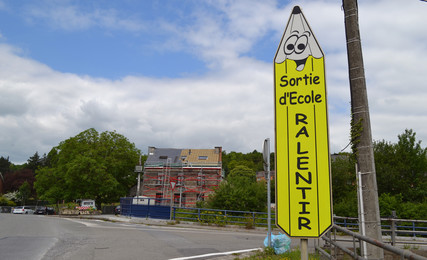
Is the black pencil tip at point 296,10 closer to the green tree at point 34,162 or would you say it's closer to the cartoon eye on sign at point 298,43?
the cartoon eye on sign at point 298,43

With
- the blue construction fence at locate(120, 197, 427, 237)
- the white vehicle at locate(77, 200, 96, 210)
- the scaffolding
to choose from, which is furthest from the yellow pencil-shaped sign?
the scaffolding

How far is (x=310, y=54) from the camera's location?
137 inches

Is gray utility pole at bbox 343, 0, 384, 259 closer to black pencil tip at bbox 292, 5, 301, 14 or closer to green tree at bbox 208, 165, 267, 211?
black pencil tip at bbox 292, 5, 301, 14

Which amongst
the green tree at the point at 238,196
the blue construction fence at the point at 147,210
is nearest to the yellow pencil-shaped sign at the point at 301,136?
the green tree at the point at 238,196

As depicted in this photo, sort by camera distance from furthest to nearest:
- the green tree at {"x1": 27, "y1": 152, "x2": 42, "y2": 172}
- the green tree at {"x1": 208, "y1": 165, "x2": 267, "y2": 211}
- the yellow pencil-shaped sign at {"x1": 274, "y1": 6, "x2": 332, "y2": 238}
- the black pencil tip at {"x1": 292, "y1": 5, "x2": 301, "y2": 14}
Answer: the green tree at {"x1": 27, "y1": 152, "x2": 42, "y2": 172}, the green tree at {"x1": 208, "y1": 165, "x2": 267, "y2": 211}, the black pencil tip at {"x1": 292, "y1": 5, "x2": 301, "y2": 14}, the yellow pencil-shaped sign at {"x1": 274, "y1": 6, "x2": 332, "y2": 238}

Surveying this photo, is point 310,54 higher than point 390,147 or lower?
lower

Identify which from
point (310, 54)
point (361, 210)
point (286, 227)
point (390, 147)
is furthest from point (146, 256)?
point (390, 147)

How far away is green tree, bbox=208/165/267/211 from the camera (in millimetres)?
22281

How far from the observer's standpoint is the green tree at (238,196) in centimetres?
2228

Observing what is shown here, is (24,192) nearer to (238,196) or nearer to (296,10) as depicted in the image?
(238,196)

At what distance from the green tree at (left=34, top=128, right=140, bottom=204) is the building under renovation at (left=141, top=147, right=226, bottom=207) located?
11.3 ft

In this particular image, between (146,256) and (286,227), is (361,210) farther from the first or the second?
(146,256)

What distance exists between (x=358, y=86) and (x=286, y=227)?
4436 millimetres

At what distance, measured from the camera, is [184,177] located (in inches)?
1988
